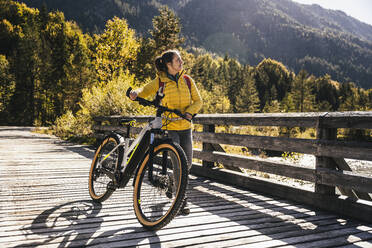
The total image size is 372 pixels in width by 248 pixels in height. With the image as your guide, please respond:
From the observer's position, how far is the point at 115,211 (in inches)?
160

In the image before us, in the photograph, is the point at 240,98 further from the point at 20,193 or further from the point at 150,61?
the point at 20,193

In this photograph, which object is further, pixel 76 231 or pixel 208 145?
pixel 208 145

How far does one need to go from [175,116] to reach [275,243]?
177 cm

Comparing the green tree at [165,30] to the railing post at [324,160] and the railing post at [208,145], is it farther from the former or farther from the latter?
the railing post at [324,160]

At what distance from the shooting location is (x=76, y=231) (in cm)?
331

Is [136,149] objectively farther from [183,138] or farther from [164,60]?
[164,60]

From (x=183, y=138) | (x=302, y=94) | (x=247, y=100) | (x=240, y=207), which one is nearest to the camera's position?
(x=183, y=138)

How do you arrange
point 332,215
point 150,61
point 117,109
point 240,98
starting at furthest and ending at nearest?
point 240,98 < point 150,61 < point 117,109 < point 332,215

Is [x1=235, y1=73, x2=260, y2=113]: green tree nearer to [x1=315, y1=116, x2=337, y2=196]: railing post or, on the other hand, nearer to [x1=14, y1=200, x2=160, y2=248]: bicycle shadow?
[x1=315, y1=116, x2=337, y2=196]: railing post

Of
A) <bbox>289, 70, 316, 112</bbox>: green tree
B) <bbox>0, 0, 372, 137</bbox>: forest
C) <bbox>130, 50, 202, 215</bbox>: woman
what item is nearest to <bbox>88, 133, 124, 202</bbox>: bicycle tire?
<bbox>130, 50, 202, 215</bbox>: woman

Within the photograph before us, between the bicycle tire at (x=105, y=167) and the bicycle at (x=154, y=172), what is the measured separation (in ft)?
0.09

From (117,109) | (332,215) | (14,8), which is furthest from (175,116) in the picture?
(14,8)

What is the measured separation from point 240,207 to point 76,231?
84.9 inches

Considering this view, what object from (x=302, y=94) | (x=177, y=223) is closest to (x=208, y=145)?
(x=177, y=223)
